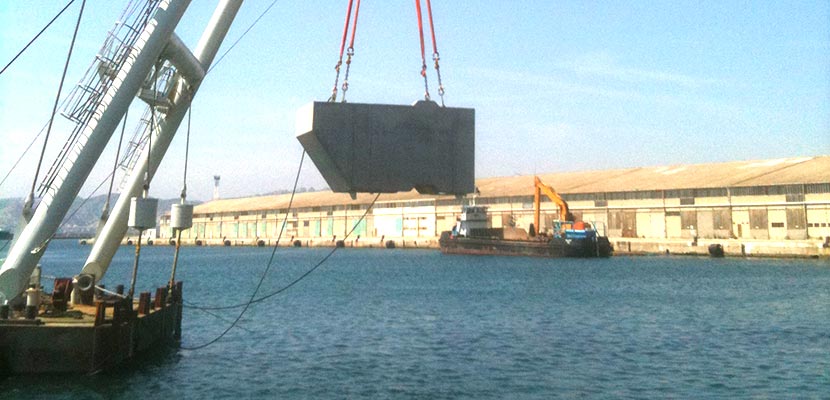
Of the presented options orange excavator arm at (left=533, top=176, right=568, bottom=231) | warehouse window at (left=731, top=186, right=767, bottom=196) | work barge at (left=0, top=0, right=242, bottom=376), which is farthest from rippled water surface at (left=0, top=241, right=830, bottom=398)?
orange excavator arm at (left=533, top=176, right=568, bottom=231)

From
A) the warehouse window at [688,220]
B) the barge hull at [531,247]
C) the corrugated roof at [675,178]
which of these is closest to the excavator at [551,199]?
the barge hull at [531,247]

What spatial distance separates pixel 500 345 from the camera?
75.1ft

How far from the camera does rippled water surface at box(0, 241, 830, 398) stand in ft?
55.0

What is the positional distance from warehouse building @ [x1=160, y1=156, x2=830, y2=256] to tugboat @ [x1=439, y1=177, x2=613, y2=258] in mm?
3961

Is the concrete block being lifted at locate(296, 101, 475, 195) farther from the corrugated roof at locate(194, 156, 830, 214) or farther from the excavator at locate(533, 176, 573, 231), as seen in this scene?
Result: the excavator at locate(533, 176, 573, 231)

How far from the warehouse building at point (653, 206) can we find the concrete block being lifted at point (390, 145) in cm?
3734

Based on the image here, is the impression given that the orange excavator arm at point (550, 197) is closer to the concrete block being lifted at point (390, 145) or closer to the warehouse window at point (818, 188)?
the warehouse window at point (818, 188)

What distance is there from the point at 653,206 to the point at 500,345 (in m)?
63.2

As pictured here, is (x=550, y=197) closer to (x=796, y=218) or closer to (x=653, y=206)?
(x=653, y=206)

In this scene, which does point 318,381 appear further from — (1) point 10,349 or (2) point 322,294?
(2) point 322,294

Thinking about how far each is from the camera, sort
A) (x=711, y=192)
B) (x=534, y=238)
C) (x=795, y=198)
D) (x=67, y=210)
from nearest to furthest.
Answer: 1. (x=67, y=210)
2. (x=795, y=198)
3. (x=711, y=192)
4. (x=534, y=238)

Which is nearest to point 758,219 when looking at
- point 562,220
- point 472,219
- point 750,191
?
point 750,191

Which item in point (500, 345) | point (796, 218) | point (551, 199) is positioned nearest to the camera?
point (500, 345)

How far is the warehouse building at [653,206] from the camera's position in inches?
2766
